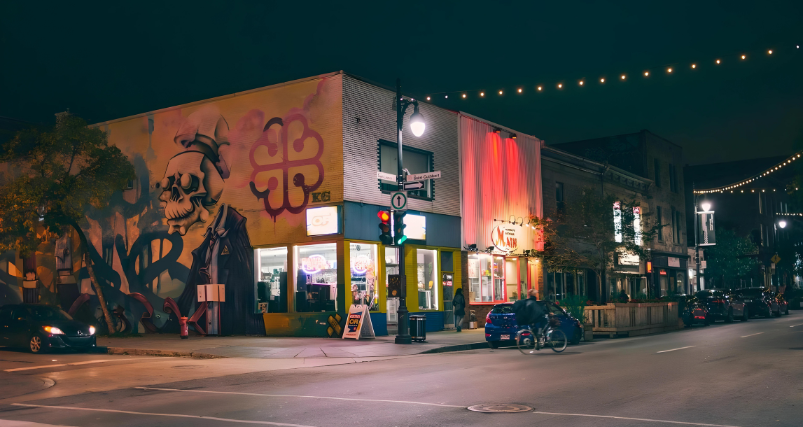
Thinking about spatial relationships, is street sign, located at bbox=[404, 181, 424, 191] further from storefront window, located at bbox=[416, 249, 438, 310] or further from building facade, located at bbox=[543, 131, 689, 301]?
building facade, located at bbox=[543, 131, 689, 301]

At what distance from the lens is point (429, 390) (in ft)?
37.7

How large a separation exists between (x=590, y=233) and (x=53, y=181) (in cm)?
2444

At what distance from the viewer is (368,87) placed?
26594 mm

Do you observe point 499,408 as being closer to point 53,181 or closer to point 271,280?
point 271,280

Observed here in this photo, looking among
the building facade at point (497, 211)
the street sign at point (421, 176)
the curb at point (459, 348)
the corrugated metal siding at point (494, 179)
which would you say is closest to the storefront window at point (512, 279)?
the building facade at point (497, 211)

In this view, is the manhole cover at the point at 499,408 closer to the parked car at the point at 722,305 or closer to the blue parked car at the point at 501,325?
the blue parked car at the point at 501,325

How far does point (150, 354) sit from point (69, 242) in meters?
13.9

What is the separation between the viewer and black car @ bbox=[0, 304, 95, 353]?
21047 millimetres

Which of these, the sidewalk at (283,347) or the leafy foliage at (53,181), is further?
the leafy foliage at (53,181)

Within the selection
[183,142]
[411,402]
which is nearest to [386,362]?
[411,402]

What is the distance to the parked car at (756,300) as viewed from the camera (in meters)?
37.3

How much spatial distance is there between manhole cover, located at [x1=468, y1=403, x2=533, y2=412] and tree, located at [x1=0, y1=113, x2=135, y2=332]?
21.4 metres

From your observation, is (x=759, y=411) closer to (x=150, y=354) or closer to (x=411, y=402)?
(x=411, y=402)

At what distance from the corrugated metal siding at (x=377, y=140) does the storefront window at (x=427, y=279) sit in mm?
1800
